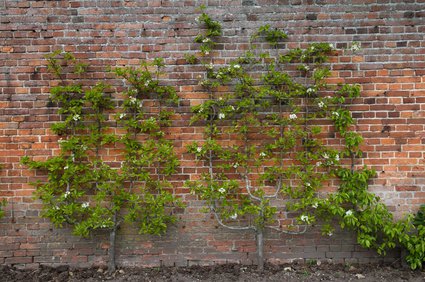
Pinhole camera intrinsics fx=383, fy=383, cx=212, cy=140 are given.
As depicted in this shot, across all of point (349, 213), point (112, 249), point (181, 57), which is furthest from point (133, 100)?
point (349, 213)

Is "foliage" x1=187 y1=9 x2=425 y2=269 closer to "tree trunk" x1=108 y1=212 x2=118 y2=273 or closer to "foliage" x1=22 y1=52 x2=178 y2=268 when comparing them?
"foliage" x1=22 y1=52 x2=178 y2=268

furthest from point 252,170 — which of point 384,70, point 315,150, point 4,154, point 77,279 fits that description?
point 4,154

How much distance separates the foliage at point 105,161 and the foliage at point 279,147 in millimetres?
383

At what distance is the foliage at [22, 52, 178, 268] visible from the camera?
389cm

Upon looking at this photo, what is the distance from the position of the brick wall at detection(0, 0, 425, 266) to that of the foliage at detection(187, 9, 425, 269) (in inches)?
6.1

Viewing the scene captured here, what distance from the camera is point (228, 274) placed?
3.91 metres

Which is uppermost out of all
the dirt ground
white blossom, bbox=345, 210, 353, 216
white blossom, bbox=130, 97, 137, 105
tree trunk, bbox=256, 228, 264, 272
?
white blossom, bbox=130, 97, 137, 105

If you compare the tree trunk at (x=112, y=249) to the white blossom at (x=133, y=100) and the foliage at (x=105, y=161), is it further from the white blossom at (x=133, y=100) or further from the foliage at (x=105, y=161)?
the white blossom at (x=133, y=100)

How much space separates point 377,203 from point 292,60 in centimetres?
172

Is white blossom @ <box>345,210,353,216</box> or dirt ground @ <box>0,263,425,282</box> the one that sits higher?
white blossom @ <box>345,210,353,216</box>

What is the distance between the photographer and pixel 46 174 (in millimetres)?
4008

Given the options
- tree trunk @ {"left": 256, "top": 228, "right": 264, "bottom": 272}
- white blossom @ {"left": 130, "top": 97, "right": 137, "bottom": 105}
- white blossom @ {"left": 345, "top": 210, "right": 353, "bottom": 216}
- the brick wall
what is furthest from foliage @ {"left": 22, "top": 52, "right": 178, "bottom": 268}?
white blossom @ {"left": 345, "top": 210, "right": 353, "bottom": 216}

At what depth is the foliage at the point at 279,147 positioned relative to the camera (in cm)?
391

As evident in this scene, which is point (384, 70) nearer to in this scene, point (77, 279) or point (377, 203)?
point (377, 203)
